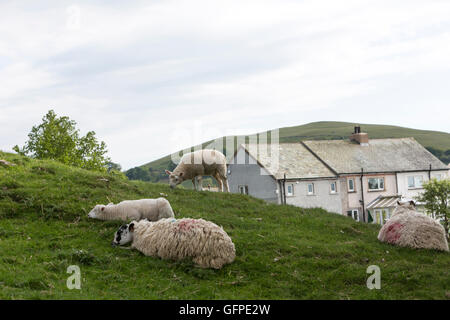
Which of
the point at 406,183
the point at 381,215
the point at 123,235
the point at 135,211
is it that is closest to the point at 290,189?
the point at 381,215

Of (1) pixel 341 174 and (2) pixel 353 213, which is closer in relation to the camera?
(1) pixel 341 174

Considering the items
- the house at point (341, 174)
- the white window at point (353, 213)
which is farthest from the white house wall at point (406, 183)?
the white window at point (353, 213)

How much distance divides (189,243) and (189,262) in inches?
19.8

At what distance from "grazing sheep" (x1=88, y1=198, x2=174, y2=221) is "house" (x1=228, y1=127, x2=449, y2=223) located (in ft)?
123

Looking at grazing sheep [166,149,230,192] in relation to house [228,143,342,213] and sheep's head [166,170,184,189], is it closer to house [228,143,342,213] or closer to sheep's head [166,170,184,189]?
sheep's head [166,170,184,189]

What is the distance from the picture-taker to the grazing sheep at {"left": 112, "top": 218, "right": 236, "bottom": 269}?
11.8m

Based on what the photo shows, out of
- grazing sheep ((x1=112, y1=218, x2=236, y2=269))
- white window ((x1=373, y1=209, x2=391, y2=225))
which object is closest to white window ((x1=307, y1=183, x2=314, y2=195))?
white window ((x1=373, y1=209, x2=391, y2=225))

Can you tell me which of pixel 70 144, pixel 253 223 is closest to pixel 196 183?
pixel 253 223

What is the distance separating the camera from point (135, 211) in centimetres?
1548

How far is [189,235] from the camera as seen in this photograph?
1212cm

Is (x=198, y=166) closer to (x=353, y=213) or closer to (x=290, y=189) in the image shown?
(x=290, y=189)

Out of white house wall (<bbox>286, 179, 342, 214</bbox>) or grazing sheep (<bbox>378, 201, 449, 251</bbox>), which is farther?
white house wall (<bbox>286, 179, 342, 214</bbox>)

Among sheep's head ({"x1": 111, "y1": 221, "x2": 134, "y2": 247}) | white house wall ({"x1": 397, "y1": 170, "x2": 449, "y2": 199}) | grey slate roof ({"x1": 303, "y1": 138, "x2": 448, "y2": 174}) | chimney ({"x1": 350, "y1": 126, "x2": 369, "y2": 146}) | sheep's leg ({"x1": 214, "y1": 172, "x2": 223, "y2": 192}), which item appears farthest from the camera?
chimney ({"x1": 350, "y1": 126, "x2": 369, "y2": 146})

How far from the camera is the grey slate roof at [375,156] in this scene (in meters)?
60.6
